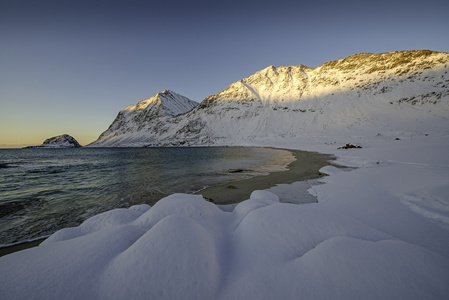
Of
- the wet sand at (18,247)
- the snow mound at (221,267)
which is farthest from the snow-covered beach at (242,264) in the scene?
the wet sand at (18,247)

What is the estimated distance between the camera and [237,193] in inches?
335

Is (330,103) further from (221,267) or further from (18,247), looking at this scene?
(18,247)

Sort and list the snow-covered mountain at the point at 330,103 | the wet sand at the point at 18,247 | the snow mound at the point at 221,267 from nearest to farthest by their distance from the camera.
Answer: the snow mound at the point at 221,267 → the wet sand at the point at 18,247 → the snow-covered mountain at the point at 330,103

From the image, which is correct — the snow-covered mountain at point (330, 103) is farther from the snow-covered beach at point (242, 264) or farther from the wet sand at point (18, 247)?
the wet sand at point (18, 247)

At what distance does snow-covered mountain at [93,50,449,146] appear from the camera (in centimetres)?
5916

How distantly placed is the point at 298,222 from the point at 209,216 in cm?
184

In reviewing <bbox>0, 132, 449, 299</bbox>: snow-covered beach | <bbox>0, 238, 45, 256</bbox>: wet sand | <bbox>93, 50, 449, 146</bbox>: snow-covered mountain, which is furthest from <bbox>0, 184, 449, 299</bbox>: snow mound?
<bbox>93, 50, 449, 146</bbox>: snow-covered mountain

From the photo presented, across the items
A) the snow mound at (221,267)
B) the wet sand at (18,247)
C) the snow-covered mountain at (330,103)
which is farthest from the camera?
the snow-covered mountain at (330,103)

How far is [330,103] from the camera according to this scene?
81312 millimetres

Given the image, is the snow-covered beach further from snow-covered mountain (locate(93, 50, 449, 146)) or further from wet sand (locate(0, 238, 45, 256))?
snow-covered mountain (locate(93, 50, 449, 146))

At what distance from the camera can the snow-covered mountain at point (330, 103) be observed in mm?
Answer: 59156

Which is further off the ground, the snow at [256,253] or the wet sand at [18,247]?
the snow at [256,253]

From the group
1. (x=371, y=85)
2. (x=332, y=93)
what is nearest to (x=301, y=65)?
(x=332, y=93)

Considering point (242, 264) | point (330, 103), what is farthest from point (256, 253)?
point (330, 103)
